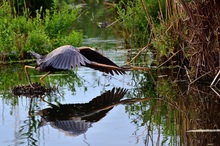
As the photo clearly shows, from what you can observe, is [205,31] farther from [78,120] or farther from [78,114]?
[78,120]

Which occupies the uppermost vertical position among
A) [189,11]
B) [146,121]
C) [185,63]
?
[189,11]

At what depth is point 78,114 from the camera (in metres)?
6.23

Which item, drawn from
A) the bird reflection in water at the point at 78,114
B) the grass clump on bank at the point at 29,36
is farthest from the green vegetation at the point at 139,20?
the bird reflection in water at the point at 78,114

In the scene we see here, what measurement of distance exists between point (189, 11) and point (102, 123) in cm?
181

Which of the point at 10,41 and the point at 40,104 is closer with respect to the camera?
the point at 40,104

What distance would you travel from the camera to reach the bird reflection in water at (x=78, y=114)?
5.73 m

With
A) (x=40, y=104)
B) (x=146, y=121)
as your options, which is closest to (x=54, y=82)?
(x=40, y=104)

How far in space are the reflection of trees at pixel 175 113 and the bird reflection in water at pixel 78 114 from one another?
0.88 feet

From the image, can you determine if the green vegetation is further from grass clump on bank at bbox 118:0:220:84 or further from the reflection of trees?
the reflection of trees

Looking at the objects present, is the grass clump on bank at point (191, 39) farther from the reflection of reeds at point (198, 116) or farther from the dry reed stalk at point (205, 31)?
the reflection of reeds at point (198, 116)

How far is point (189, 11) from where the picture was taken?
6.97 meters

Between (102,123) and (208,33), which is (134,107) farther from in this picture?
(208,33)

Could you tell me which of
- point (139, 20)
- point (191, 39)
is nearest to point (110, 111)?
point (191, 39)

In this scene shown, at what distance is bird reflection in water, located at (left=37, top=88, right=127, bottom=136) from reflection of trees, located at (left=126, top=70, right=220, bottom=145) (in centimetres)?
27
